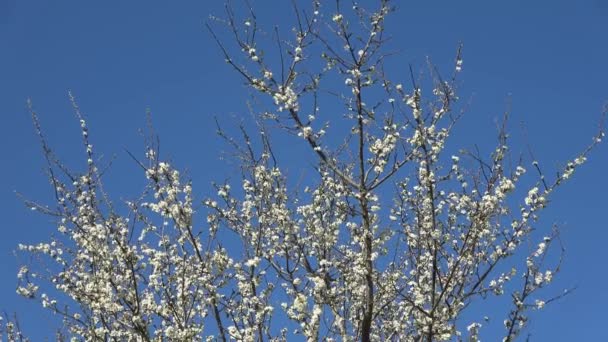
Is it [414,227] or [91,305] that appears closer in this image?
[91,305]

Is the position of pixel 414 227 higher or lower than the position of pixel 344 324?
higher

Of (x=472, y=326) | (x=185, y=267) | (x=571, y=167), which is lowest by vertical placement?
(x=472, y=326)

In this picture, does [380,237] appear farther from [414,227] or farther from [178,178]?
[178,178]

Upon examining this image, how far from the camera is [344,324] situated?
30.2 feet

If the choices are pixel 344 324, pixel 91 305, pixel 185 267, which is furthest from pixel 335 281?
pixel 91 305

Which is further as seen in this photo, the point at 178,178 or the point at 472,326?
the point at 178,178

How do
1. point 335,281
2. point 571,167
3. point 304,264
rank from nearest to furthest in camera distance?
point 571,167 < point 335,281 < point 304,264

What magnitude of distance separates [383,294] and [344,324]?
64cm

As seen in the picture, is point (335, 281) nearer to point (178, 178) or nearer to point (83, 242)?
point (178, 178)

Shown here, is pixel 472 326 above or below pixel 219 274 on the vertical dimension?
below

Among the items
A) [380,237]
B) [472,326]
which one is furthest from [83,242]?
[472,326]

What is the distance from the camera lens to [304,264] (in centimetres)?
974

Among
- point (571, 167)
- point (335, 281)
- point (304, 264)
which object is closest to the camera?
point (571, 167)

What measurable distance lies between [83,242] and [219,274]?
1.66 m
